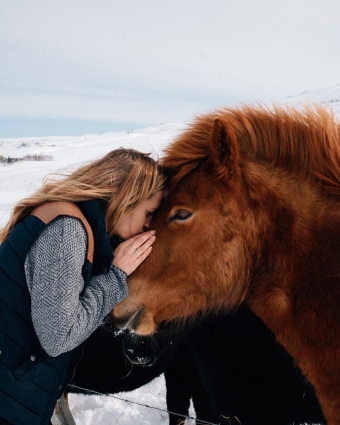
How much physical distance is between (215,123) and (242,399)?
1868mm

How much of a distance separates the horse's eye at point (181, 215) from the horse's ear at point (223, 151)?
0.26m

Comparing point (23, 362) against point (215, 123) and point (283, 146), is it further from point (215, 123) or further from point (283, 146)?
point (283, 146)

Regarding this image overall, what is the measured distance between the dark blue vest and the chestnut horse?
41 cm

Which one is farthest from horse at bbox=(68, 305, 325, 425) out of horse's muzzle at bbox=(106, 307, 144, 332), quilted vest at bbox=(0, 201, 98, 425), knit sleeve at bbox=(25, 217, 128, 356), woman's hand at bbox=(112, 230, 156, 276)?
knit sleeve at bbox=(25, 217, 128, 356)

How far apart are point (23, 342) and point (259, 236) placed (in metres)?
1.28

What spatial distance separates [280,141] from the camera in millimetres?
2285

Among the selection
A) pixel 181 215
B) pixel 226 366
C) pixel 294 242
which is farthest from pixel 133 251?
pixel 226 366

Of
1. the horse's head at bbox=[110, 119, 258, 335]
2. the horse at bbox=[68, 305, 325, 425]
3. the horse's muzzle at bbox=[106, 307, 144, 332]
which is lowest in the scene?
the horse at bbox=[68, 305, 325, 425]

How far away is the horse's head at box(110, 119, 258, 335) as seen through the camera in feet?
7.32

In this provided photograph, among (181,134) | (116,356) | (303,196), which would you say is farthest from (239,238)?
(116,356)

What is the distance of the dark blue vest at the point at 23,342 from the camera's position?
6.36 feet

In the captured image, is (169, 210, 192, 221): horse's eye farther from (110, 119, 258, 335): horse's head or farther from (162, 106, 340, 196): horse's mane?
(162, 106, 340, 196): horse's mane

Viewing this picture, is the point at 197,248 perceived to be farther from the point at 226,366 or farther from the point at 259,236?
the point at 226,366

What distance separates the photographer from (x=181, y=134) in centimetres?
255
